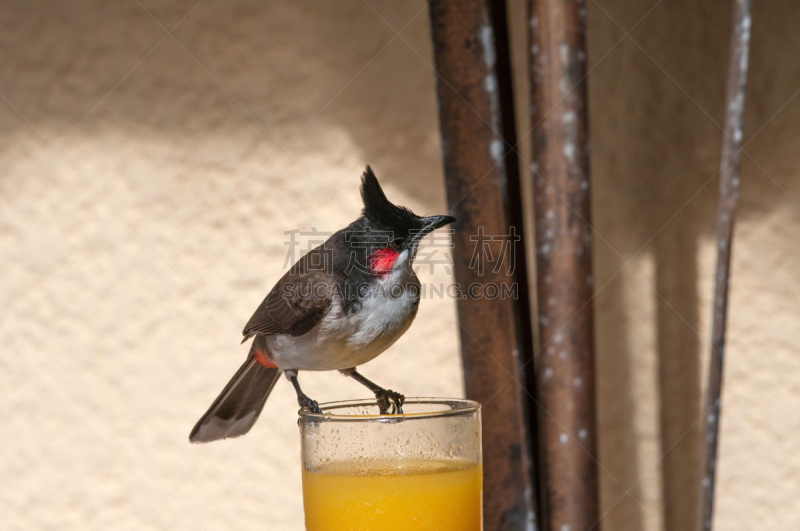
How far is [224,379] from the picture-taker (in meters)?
1.46

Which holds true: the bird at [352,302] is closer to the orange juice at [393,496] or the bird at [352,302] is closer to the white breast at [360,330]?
the white breast at [360,330]

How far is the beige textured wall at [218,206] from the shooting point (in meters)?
1.36

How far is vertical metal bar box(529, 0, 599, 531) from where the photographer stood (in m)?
1.08

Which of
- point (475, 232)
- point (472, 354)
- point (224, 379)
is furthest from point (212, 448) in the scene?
point (475, 232)

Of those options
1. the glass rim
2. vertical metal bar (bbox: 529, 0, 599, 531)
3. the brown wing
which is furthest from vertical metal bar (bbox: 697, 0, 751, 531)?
the brown wing

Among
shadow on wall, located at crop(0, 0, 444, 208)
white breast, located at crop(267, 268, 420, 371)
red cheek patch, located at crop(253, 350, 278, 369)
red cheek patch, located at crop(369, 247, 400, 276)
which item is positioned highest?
shadow on wall, located at crop(0, 0, 444, 208)

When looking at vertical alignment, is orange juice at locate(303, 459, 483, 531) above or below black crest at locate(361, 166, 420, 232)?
below

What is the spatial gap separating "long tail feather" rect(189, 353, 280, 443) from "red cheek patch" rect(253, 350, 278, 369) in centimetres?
1

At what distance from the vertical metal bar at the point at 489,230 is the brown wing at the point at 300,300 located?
11.5 inches

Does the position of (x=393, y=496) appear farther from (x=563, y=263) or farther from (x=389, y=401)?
(x=563, y=263)

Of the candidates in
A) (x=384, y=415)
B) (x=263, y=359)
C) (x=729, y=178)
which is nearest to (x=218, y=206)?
(x=263, y=359)

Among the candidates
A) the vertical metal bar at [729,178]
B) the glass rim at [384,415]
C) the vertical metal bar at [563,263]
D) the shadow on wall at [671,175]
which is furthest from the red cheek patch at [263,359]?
the shadow on wall at [671,175]

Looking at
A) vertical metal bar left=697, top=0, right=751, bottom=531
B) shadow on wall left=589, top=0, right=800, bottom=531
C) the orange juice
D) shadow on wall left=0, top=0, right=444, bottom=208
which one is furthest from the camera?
shadow on wall left=589, top=0, right=800, bottom=531

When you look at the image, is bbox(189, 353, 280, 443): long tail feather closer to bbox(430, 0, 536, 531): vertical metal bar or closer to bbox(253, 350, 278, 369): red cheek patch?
bbox(253, 350, 278, 369): red cheek patch
